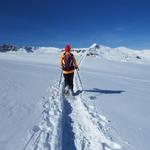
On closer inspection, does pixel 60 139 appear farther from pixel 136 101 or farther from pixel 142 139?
pixel 136 101

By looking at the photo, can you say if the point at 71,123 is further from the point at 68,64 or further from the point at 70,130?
the point at 68,64

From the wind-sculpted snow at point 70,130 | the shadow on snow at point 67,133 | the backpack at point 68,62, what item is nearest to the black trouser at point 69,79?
the backpack at point 68,62

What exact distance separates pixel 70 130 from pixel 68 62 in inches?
174

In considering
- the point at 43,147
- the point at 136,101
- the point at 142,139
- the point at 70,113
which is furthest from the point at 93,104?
the point at 43,147

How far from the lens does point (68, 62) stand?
978cm

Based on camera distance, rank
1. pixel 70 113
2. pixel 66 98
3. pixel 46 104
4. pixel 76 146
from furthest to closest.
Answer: pixel 66 98
pixel 46 104
pixel 70 113
pixel 76 146

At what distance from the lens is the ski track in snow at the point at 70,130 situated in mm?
4833

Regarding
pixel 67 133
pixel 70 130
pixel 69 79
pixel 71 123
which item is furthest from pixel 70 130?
pixel 69 79

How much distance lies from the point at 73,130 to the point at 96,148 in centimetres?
110

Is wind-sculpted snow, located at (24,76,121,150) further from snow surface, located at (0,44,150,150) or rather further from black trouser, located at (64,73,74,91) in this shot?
black trouser, located at (64,73,74,91)

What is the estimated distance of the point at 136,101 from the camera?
9258mm

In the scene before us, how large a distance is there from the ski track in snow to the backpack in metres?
Answer: 2.18

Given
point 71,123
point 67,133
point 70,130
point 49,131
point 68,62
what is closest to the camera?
point 49,131

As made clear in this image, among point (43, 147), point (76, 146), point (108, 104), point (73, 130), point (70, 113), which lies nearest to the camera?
point (43, 147)
